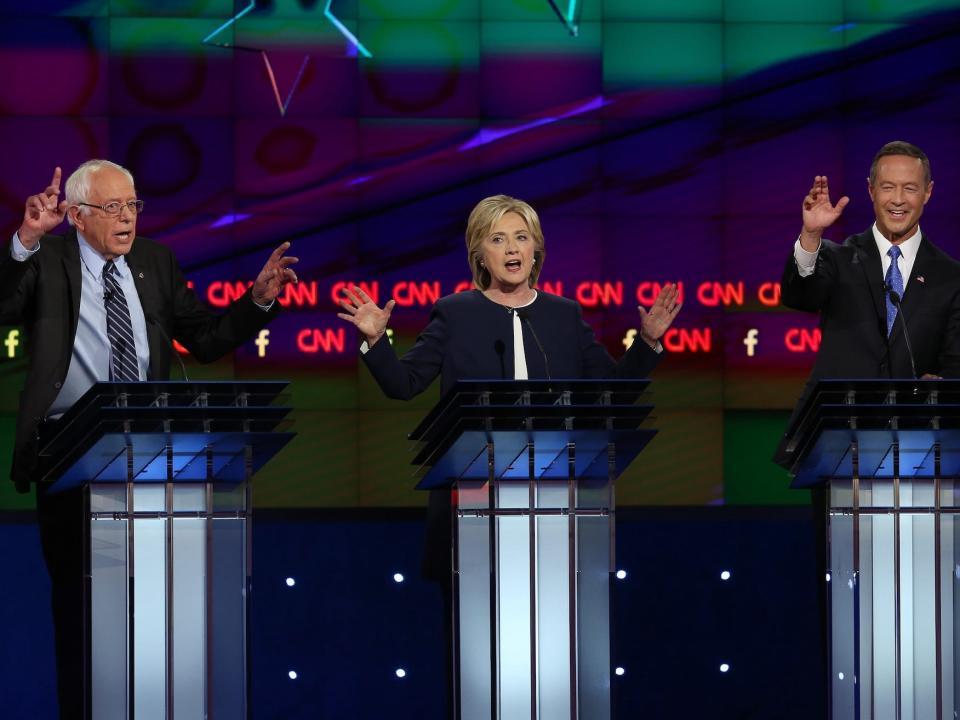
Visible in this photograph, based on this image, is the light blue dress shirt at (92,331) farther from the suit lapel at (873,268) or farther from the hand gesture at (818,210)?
the suit lapel at (873,268)

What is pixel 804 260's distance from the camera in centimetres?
408

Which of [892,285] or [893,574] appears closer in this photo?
[893,574]

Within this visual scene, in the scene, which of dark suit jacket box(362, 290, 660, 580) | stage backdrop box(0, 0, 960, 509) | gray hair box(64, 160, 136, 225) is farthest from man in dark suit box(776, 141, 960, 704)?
stage backdrop box(0, 0, 960, 509)

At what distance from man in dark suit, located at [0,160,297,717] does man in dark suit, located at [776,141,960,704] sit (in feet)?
4.37

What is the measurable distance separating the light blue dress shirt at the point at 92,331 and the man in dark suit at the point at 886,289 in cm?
160

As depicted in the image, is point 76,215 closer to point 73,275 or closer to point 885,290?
point 73,275

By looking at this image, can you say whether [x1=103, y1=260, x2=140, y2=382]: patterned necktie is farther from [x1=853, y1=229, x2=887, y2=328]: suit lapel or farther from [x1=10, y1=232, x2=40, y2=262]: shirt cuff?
[x1=853, y1=229, x2=887, y2=328]: suit lapel

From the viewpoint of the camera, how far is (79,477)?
3389 millimetres

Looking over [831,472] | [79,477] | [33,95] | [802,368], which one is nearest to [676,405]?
[802,368]

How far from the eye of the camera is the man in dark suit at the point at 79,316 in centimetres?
369

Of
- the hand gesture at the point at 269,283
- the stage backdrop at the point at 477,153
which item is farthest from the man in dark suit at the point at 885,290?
the stage backdrop at the point at 477,153

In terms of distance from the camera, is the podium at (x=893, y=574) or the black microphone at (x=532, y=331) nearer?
the podium at (x=893, y=574)

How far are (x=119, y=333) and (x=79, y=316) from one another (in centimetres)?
10

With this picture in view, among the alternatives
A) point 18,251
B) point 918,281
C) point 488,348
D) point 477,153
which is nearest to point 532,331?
point 488,348
